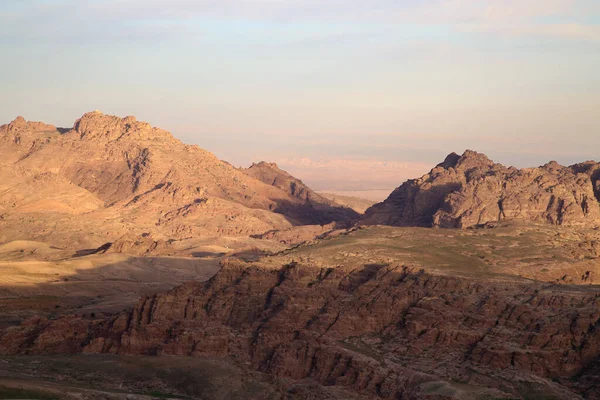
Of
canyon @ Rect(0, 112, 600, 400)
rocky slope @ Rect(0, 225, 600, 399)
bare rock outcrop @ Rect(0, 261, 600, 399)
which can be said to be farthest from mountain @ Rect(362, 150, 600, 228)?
bare rock outcrop @ Rect(0, 261, 600, 399)

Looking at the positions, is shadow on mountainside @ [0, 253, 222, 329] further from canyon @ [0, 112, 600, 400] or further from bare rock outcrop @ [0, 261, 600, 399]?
bare rock outcrop @ [0, 261, 600, 399]

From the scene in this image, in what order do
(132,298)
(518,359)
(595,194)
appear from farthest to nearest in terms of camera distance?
(595,194) → (132,298) → (518,359)

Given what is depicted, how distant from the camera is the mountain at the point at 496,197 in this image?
157 meters

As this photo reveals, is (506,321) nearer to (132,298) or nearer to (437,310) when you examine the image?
(437,310)

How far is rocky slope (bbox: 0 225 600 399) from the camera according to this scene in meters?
65.1

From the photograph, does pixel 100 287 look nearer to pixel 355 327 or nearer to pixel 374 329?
pixel 355 327

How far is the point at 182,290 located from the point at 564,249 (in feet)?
133

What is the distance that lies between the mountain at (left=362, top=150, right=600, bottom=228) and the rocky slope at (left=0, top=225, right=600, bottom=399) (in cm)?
7090

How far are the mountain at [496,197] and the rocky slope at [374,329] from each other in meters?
70.9

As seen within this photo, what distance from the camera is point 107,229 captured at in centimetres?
18962

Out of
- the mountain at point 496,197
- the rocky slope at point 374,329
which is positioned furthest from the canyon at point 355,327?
the mountain at point 496,197

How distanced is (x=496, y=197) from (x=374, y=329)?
9593 centimetres

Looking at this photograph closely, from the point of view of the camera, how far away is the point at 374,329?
73.9 m

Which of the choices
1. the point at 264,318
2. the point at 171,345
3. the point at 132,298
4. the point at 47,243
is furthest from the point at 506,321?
the point at 47,243
